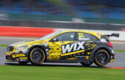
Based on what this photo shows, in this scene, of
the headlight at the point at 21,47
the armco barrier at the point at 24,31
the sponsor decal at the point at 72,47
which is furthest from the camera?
the armco barrier at the point at 24,31

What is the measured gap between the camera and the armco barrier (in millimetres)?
21469

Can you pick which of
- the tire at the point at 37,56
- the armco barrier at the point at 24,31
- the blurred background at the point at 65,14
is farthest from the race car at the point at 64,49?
the blurred background at the point at 65,14

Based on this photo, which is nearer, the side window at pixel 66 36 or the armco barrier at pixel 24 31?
the side window at pixel 66 36

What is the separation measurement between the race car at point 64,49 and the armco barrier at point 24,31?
10.7 m

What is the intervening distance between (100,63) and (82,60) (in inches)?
25.1

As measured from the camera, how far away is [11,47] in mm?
10453

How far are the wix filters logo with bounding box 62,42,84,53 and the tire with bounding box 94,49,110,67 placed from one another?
0.61 meters

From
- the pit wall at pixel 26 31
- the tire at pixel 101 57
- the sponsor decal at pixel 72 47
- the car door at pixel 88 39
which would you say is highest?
the pit wall at pixel 26 31

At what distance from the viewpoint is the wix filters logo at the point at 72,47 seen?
10.6 m

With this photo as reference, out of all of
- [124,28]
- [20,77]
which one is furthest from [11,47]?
[124,28]

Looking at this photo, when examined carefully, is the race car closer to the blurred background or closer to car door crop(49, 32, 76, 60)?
car door crop(49, 32, 76, 60)

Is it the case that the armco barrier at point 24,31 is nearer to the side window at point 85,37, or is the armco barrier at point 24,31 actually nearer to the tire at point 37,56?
the side window at point 85,37

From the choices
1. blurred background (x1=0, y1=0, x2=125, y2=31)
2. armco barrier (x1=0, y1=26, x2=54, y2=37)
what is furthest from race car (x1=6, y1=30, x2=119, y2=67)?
blurred background (x1=0, y1=0, x2=125, y2=31)

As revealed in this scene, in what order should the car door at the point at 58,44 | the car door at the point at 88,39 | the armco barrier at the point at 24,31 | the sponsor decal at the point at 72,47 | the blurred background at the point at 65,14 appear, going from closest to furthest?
the car door at the point at 58,44, the sponsor decal at the point at 72,47, the car door at the point at 88,39, the armco barrier at the point at 24,31, the blurred background at the point at 65,14
